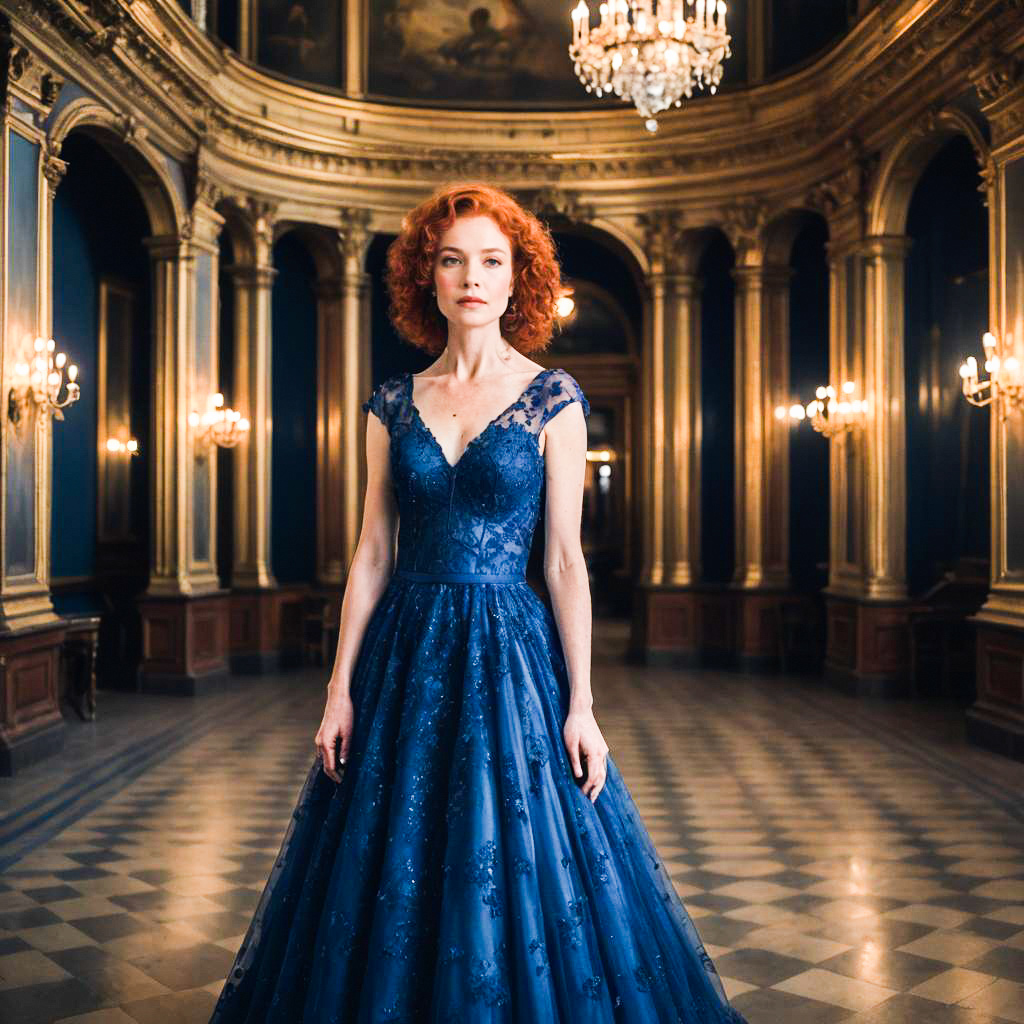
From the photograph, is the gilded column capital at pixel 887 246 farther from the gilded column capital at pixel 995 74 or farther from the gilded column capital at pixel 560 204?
the gilded column capital at pixel 560 204

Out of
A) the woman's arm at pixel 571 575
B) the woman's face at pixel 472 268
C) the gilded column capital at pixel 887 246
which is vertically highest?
the gilded column capital at pixel 887 246

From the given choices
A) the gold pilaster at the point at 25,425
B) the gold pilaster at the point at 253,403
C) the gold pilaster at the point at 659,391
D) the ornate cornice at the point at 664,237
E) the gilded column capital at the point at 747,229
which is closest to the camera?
the gold pilaster at the point at 25,425

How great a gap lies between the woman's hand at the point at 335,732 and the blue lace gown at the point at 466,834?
0.8 inches

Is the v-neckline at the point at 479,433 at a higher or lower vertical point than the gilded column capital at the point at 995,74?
lower

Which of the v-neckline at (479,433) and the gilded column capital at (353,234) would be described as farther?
the gilded column capital at (353,234)

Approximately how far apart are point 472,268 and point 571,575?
28.4 inches

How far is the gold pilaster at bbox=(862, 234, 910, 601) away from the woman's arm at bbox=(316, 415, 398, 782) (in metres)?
8.52

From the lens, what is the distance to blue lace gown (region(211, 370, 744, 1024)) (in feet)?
8.02

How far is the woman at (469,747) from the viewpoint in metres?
2.46

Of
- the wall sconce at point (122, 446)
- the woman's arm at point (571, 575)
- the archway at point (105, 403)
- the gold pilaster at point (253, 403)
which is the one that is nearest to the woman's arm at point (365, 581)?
the woman's arm at point (571, 575)

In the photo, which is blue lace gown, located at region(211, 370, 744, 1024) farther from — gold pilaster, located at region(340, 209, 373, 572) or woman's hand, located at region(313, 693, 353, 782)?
gold pilaster, located at region(340, 209, 373, 572)

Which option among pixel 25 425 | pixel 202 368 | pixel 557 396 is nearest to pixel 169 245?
pixel 202 368

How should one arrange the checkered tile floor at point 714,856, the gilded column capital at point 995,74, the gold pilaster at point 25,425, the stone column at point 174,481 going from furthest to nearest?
the stone column at point 174,481, the gilded column capital at point 995,74, the gold pilaster at point 25,425, the checkered tile floor at point 714,856

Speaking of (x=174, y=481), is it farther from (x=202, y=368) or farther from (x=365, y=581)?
(x=365, y=581)
